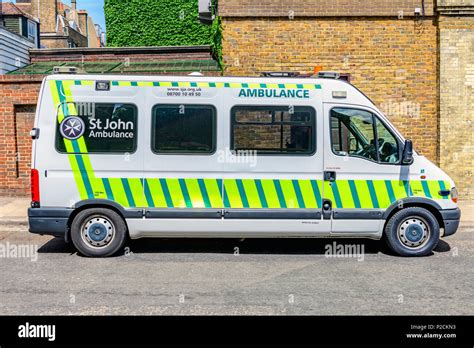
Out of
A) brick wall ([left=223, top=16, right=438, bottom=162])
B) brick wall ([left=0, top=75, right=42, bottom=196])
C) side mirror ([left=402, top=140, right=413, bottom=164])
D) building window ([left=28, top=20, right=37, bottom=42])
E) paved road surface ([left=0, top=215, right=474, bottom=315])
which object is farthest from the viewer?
building window ([left=28, top=20, right=37, bottom=42])

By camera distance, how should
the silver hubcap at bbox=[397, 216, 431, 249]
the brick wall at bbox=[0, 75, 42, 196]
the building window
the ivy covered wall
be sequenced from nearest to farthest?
the silver hubcap at bbox=[397, 216, 431, 249]
the brick wall at bbox=[0, 75, 42, 196]
the building window
the ivy covered wall

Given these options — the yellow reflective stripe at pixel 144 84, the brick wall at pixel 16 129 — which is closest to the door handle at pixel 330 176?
the yellow reflective stripe at pixel 144 84

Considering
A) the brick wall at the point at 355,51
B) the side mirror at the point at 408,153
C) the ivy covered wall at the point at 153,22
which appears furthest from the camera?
Answer: the ivy covered wall at the point at 153,22

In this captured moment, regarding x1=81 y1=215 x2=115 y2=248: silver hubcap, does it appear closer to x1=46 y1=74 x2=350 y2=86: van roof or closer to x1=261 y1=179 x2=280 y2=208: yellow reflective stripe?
x1=46 y1=74 x2=350 y2=86: van roof

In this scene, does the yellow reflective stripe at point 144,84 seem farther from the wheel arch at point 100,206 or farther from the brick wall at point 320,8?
the brick wall at point 320,8

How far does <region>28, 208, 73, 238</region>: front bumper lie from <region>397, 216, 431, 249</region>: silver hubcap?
4.75 meters

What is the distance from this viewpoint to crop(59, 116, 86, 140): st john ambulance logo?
714cm

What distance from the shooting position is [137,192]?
7199 millimetres

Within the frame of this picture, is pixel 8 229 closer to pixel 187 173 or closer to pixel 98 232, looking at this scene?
pixel 98 232

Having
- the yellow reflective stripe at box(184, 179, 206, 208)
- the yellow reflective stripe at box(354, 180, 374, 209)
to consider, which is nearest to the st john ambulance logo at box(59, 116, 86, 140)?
the yellow reflective stripe at box(184, 179, 206, 208)

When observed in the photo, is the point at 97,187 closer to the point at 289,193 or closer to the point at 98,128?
the point at 98,128

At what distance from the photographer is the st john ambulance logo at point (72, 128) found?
714 cm

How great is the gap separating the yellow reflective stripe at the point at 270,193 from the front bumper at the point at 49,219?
2767 mm

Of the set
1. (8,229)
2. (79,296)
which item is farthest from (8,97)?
(79,296)
